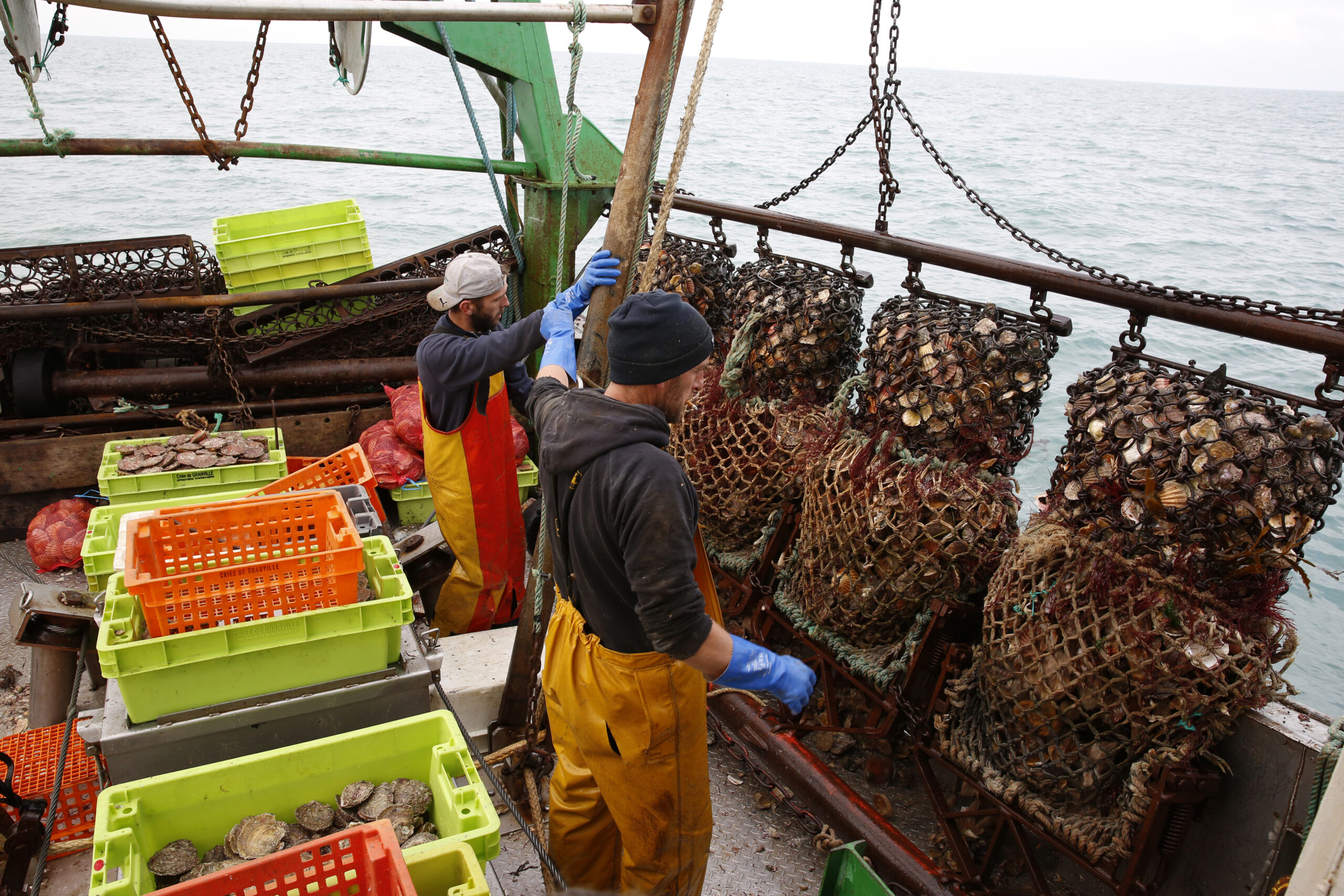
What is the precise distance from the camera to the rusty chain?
9.45 ft

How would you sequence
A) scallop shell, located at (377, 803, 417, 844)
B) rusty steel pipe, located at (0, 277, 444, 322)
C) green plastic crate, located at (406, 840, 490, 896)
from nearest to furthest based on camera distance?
green plastic crate, located at (406, 840, 490, 896)
scallop shell, located at (377, 803, 417, 844)
rusty steel pipe, located at (0, 277, 444, 322)

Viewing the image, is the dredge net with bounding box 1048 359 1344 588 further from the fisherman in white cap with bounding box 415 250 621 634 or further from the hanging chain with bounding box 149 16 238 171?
the hanging chain with bounding box 149 16 238 171

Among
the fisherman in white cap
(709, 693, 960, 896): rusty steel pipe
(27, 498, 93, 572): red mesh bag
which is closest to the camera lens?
(709, 693, 960, 896): rusty steel pipe

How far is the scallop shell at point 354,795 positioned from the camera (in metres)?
1.97

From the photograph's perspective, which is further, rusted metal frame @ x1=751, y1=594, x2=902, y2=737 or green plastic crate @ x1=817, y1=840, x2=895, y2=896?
rusted metal frame @ x1=751, y1=594, x2=902, y2=737

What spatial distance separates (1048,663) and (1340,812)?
4.18ft

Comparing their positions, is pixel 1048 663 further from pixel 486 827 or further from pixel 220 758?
pixel 220 758

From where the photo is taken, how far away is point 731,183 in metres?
21.6

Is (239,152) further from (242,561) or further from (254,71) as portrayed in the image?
(242,561)

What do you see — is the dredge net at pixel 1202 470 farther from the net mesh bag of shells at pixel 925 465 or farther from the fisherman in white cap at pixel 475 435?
the fisherman in white cap at pixel 475 435

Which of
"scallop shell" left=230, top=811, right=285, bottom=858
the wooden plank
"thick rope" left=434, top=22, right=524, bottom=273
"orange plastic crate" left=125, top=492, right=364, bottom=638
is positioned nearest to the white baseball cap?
"thick rope" left=434, top=22, right=524, bottom=273

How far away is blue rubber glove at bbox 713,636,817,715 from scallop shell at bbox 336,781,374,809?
2.85 ft

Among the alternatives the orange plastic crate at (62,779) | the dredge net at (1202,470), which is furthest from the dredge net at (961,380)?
the orange plastic crate at (62,779)

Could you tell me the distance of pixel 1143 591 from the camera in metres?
2.29
